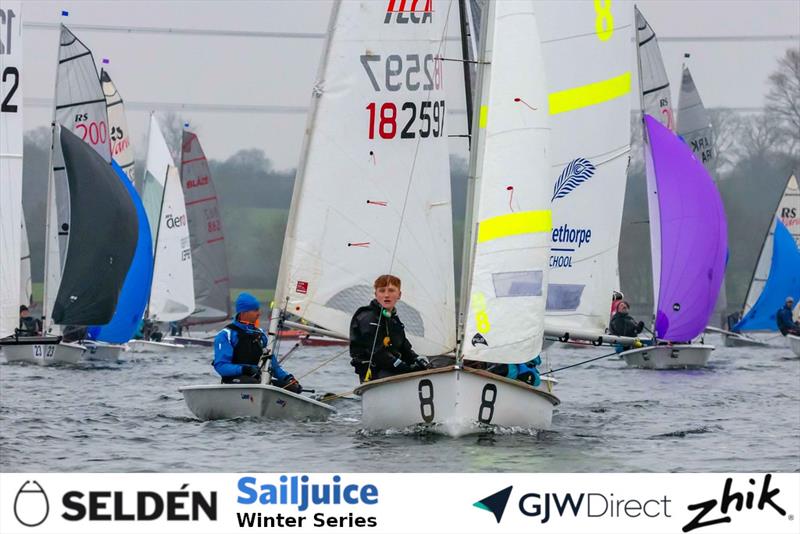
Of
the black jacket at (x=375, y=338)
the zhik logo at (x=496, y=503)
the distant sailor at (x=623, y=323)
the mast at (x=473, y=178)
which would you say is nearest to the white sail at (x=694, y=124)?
the distant sailor at (x=623, y=323)

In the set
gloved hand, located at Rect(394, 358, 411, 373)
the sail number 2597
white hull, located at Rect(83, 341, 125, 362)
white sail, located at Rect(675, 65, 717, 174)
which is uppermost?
white sail, located at Rect(675, 65, 717, 174)

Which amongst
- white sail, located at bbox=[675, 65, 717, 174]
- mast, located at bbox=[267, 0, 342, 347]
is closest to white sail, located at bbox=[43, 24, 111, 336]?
mast, located at bbox=[267, 0, 342, 347]

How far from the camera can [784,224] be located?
3303 centimetres

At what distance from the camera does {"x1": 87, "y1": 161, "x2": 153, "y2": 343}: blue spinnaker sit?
2438 centimetres

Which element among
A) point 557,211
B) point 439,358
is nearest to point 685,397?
point 557,211

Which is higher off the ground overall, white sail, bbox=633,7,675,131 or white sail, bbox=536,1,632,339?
white sail, bbox=633,7,675,131

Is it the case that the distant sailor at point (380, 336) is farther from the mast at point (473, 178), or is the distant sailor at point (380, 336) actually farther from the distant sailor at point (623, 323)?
the distant sailor at point (623, 323)

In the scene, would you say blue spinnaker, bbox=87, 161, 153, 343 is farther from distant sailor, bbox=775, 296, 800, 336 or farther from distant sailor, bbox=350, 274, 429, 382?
distant sailor, bbox=350, 274, 429, 382

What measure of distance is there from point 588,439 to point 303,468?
2.99 metres

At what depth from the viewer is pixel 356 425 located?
39.9 ft

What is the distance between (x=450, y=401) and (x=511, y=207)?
1.59 metres

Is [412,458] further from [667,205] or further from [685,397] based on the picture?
[667,205]

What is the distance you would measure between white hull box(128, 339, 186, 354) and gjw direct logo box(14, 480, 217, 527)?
23.0 meters

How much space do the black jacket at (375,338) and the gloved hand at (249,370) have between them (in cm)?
98
